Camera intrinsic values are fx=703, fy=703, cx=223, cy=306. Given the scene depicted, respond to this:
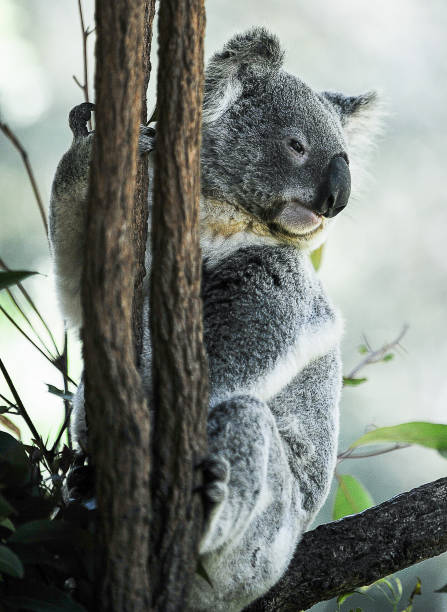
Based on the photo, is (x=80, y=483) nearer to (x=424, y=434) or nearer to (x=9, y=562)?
(x=9, y=562)

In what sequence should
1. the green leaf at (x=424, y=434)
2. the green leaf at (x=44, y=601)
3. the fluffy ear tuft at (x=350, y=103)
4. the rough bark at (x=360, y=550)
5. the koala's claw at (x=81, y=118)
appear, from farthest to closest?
the fluffy ear tuft at (x=350, y=103)
the green leaf at (x=424, y=434)
the koala's claw at (x=81, y=118)
the rough bark at (x=360, y=550)
the green leaf at (x=44, y=601)

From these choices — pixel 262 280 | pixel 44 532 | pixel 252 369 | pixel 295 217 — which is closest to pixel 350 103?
pixel 295 217

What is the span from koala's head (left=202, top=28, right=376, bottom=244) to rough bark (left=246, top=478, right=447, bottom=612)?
81 centimetres

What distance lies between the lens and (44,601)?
4.18 feet

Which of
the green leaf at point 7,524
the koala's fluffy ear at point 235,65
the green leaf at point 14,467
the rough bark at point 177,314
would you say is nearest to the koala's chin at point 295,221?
the koala's fluffy ear at point 235,65

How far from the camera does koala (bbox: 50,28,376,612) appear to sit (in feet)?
5.40

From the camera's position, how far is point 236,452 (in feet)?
4.92

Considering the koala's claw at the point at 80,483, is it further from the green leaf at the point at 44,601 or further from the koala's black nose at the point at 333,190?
the koala's black nose at the point at 333,190

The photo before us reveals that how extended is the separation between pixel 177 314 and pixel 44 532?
0.48m

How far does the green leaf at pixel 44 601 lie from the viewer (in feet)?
4.12

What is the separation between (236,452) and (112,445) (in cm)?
37

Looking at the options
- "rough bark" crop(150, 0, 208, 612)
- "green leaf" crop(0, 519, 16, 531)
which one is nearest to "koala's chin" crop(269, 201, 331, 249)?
"rough bark" crop(150, 0, 208, 612)

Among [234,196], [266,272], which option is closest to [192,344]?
[266,272]

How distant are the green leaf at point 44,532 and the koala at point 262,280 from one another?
0.35 metres
